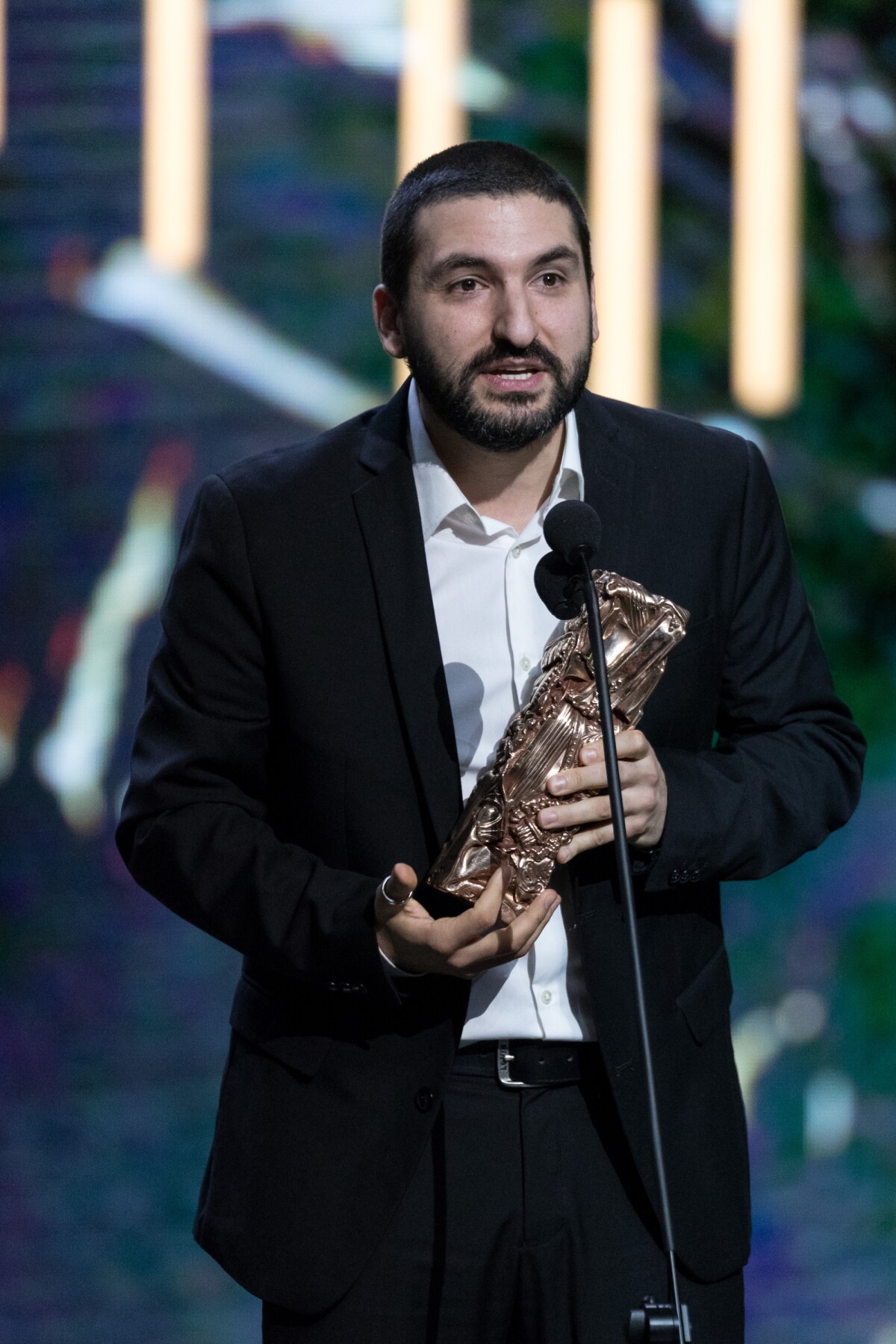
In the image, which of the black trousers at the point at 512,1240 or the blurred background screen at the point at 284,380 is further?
Result: the blurred background screen at the point at 284,380

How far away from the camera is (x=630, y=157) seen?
11.1 feet

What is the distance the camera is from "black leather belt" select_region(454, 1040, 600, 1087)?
5.81 feet

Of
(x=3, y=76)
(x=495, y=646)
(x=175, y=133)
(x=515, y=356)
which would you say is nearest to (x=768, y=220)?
(x=175, y=133)

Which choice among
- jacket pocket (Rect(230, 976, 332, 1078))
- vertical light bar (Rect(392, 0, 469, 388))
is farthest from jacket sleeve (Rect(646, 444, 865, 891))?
vertical light bar (Rect(392, 0, 469, 388))

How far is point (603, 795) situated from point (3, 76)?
7.91 feet

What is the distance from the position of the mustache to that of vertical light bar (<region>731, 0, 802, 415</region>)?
1.71 meters

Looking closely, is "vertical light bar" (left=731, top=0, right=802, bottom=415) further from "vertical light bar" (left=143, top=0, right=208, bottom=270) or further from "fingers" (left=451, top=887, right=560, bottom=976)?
"fingers" (left=451, top=887, right=560, bottom=976)

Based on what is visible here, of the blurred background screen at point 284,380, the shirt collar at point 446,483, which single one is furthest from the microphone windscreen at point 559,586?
the blurred background screen at point 284,380

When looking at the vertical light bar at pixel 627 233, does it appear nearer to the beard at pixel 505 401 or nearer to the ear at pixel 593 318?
the ear at pixel 593 318

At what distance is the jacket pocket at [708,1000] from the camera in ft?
6.03

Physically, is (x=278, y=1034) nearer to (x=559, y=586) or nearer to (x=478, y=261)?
(x=559, y=586)

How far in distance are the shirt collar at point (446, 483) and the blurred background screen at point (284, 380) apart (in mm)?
1396

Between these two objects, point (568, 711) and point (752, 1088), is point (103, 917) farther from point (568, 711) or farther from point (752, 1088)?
point (568, 711)

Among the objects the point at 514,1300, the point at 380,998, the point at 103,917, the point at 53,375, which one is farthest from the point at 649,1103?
the point at 53,375
